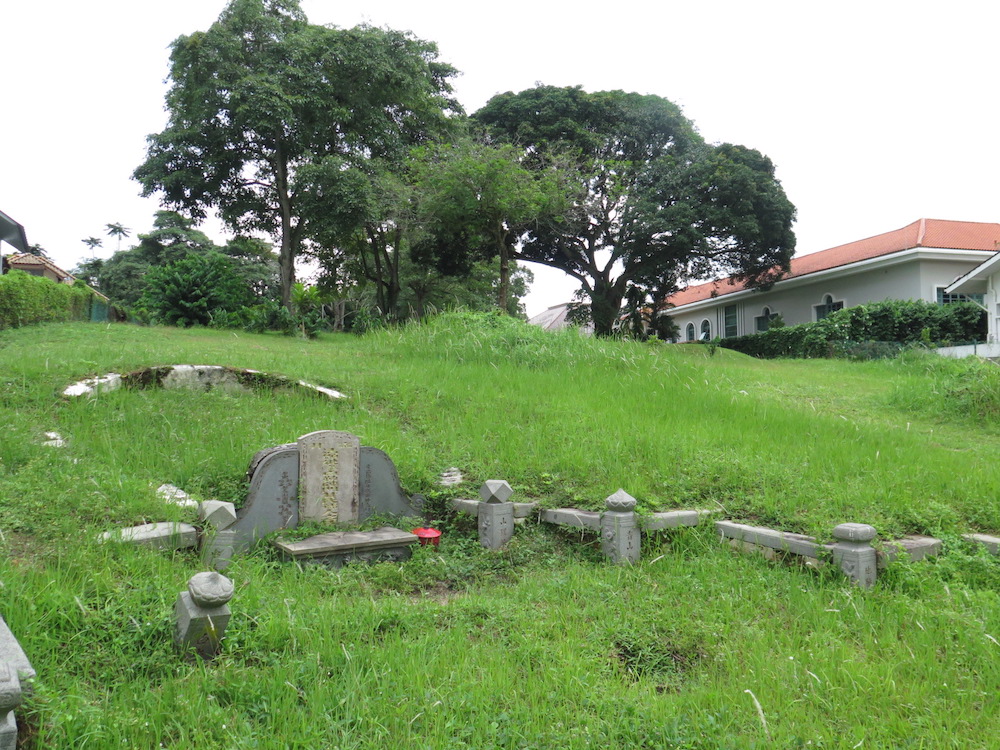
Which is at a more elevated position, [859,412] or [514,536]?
[859,412]

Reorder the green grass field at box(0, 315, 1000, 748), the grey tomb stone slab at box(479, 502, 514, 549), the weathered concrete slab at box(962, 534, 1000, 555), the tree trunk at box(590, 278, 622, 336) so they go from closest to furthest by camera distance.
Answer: the green grass field at box(0, 315, 1000, 748), the weathered concrete slab at box(962, 534, 1000, 555), the grey tomb stone slab at box(479, 502, 514, 549), the tree trunk at box(590, 278, 622, 336)

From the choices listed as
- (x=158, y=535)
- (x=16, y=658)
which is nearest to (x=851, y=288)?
(x=158, y=535)

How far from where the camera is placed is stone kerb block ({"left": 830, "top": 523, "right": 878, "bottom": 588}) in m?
4.25

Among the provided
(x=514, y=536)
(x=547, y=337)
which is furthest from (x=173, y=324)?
(x=514, y=536)

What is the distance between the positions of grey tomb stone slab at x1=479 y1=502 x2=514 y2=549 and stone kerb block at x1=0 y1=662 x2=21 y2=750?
11.0ft

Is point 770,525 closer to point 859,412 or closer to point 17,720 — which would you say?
point 17,720

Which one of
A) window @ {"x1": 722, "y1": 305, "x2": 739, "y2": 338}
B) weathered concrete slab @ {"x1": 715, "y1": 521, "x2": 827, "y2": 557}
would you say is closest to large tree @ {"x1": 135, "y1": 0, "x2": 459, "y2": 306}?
window @ {"x1": 722, "y1": 305, "x2": 739, "y2": 338}

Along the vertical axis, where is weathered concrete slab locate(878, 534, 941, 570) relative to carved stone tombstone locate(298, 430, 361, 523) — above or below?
below

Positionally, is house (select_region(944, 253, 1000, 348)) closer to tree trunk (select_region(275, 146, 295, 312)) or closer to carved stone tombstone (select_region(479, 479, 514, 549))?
carved stone tombstone (select_region(479, 479, 514, 549))

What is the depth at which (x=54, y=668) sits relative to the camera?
289cm

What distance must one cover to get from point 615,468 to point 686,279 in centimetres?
2101

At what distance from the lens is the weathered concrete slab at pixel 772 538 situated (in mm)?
4562

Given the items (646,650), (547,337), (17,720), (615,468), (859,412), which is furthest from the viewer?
(547,337)

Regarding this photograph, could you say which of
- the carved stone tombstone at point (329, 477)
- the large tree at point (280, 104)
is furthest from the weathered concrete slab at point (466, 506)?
the large tree at point (280, 104)
